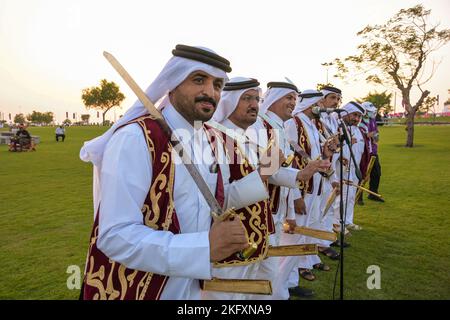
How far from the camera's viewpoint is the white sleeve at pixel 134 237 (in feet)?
4.79

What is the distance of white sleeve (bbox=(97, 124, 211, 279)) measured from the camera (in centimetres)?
146

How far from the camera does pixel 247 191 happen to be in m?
1.98

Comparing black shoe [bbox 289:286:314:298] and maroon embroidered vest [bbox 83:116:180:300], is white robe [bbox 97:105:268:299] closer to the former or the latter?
A: maroon embroidered vest [bbox 83:116:180:300]

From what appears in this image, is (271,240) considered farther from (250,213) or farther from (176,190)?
(176,190)

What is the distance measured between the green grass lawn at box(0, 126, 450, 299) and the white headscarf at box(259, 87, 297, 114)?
97.6 inches

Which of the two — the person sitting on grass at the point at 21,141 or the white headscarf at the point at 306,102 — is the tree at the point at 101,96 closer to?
the person sitting on grass at the point at 21,141

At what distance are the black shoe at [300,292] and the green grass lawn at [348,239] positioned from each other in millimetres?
97

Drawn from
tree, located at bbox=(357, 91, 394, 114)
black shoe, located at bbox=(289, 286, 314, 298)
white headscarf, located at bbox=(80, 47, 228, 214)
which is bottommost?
black shoe, located at bbox=(289, 286, 314, 298)

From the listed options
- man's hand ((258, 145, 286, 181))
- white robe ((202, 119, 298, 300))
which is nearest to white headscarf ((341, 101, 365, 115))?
white robe ((202, 119, 298, 300))

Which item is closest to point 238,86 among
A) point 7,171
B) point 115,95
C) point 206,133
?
point 206,133

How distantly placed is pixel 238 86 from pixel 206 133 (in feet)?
5.12

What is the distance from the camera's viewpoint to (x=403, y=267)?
4871 mm

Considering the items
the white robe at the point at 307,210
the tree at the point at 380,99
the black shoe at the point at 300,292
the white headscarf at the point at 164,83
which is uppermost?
the tree at the point at 380,99

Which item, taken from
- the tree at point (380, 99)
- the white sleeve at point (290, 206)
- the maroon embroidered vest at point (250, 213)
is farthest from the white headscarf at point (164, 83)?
the tree at point (380, 99)
